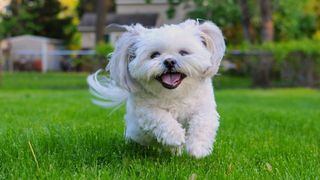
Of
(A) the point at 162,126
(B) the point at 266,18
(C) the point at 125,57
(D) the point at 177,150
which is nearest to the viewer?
(A) the point at 162,126

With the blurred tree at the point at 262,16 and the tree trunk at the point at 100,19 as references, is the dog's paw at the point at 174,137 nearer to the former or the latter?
the blurred tree at the point at 262,16

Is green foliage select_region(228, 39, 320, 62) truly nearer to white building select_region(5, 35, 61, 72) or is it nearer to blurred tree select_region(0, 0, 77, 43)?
white building select_region(5, 35, 61, 72)

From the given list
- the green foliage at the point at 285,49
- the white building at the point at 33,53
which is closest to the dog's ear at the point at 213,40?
the green foliage at the point at 285,49

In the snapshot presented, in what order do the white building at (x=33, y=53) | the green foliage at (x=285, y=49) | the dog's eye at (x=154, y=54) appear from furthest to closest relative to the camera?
the white building at (x=33, y=53), the green foliage at (x=285, y=49), the dog's eye at (x=154, y=54)

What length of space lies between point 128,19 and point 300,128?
33.1 meters

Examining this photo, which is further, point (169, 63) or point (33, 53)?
point (33, 53)

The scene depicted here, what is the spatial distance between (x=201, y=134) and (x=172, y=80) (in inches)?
18.0

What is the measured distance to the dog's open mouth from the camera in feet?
13.3

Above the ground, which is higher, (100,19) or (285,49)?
(285,49)

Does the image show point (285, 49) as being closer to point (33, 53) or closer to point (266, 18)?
point (266, 18)

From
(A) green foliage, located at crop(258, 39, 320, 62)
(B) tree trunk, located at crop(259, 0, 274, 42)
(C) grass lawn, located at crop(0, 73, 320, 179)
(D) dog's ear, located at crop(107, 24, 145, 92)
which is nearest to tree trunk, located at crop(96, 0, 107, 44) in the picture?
(B) tree trunk, located at crop(259, 0, 274, 42)

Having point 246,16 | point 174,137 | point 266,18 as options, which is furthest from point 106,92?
point 246,16

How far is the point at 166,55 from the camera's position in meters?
4.09

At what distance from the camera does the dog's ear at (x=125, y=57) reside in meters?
4.29
